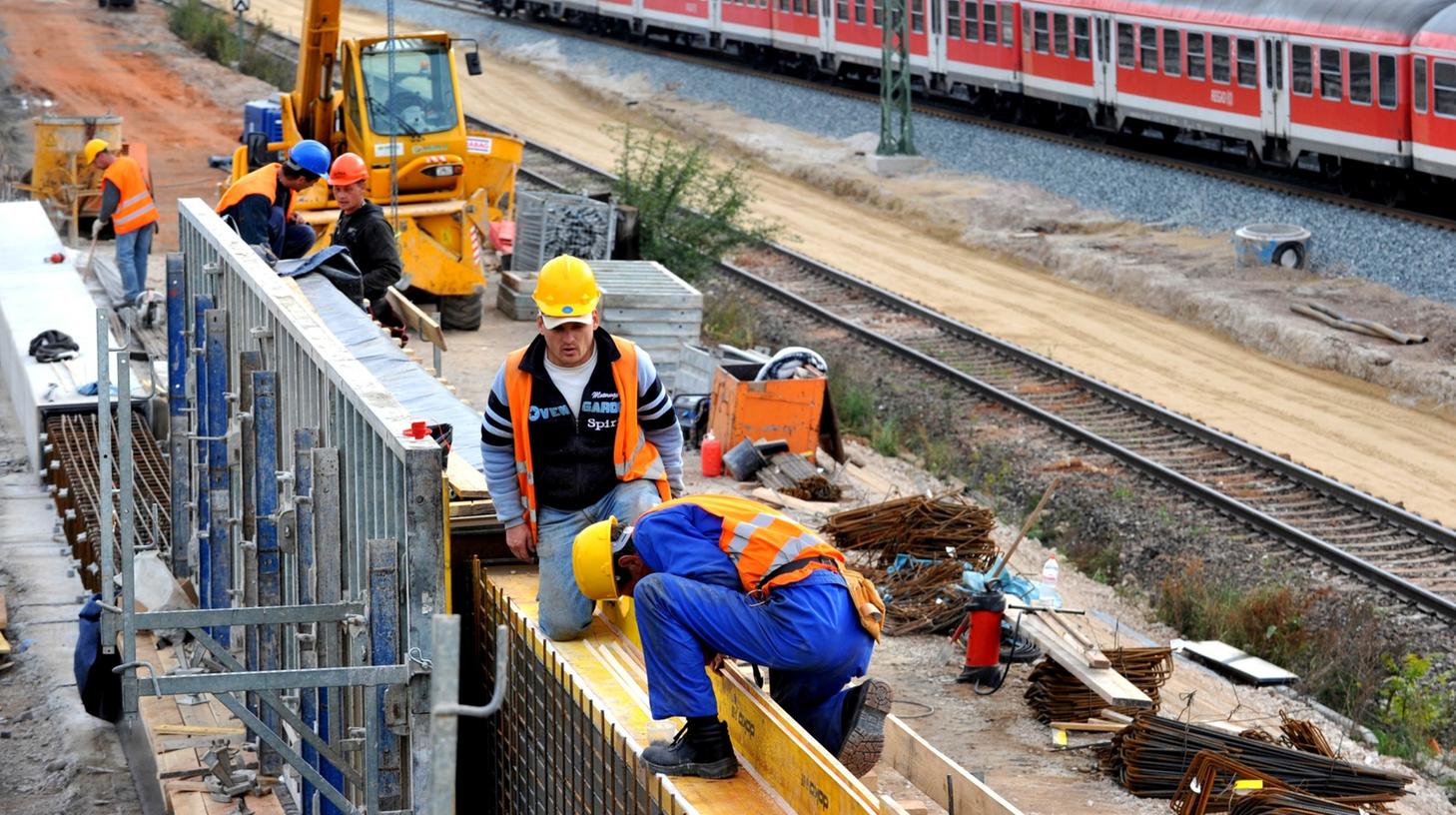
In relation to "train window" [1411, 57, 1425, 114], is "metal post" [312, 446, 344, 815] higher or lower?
lower

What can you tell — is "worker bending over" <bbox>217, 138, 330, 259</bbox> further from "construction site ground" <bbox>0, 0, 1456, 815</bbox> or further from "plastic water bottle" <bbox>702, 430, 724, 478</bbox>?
"plastic water bottle" <bbox>702, 430, 724, 478</bbox>

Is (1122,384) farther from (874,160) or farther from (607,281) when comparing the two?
(874,160)

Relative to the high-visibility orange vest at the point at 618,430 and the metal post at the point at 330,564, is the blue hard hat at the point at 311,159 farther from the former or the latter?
the high-visibility orange vest at the point at 618,430

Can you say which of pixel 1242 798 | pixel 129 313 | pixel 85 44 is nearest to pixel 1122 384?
pixel 129 313

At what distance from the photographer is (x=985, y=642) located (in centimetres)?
1166

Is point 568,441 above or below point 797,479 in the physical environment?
above

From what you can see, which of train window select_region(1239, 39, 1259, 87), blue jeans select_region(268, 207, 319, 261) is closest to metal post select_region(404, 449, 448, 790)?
blue jeans select_region(268, 207, 319, 261)

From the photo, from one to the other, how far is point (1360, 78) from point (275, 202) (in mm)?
17807

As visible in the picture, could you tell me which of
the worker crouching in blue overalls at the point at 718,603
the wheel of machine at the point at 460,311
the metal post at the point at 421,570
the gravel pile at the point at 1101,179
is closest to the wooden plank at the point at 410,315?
the metal post at the point at 421,570

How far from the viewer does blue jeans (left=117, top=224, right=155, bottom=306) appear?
739 inches

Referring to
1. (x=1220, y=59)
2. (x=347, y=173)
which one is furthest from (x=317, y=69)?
(x=1220, y=59)

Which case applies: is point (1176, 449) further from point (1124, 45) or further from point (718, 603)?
point (1124, 45)

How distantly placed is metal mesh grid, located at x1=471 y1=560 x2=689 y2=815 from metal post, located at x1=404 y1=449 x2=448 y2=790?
353mm

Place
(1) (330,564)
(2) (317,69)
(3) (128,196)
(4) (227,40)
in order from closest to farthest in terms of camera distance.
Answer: (1) (330,564)
(3) (128,196)
(2) (317,69)
(4) (227,40)
